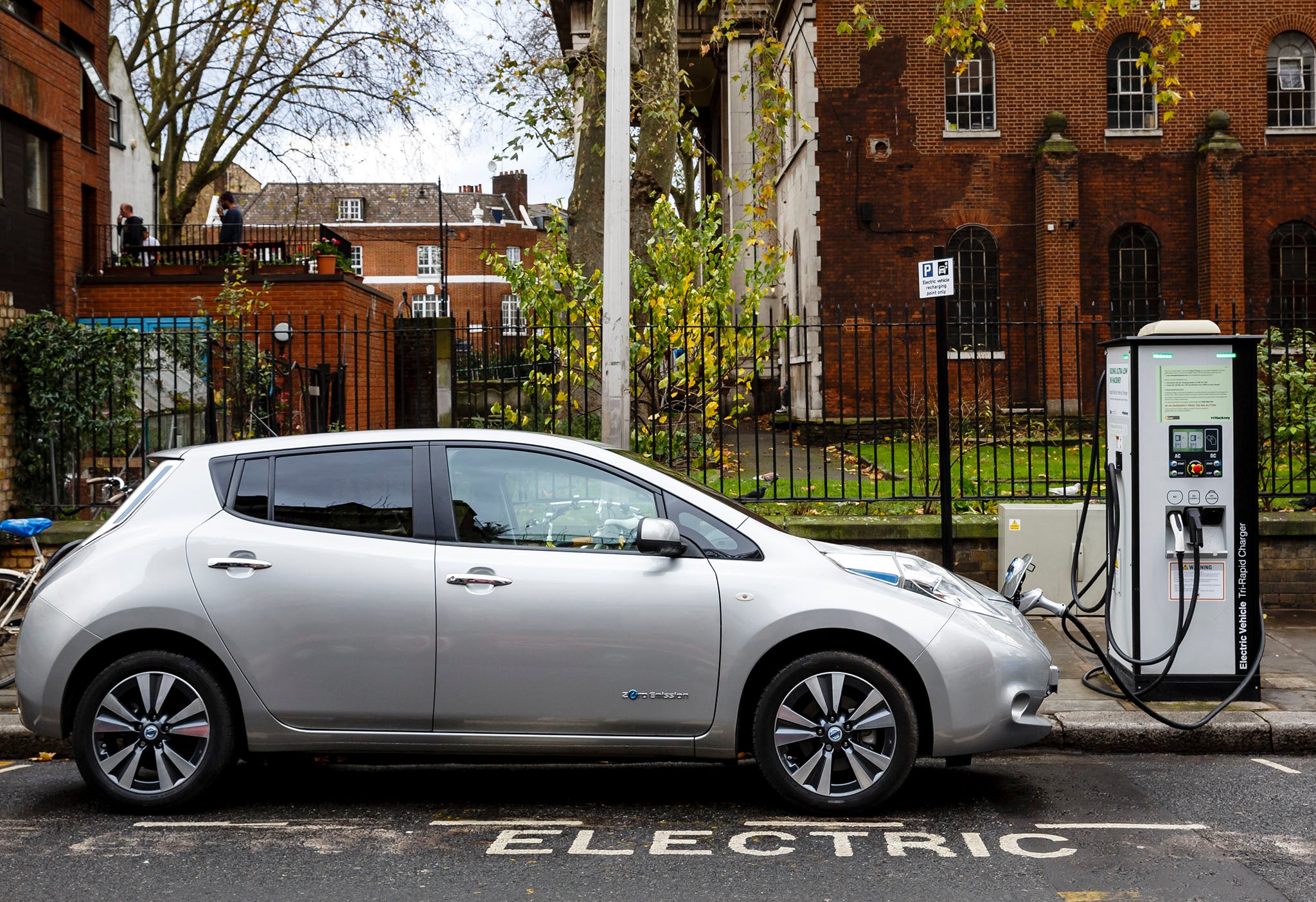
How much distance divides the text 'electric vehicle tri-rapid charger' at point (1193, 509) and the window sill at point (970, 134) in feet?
60.2

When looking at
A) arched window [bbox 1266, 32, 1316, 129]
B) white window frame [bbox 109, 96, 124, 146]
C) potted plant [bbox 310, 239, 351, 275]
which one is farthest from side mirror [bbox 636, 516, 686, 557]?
white window frame [bbox 109, 96, 124, 146]

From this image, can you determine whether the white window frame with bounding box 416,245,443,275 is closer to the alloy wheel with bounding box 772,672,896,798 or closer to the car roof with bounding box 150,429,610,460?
the car roof with bounding box 150,429,610,460

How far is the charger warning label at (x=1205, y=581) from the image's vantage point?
6.68 meters

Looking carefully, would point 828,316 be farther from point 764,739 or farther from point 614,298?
point 764,739

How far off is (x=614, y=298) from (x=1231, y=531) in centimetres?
423

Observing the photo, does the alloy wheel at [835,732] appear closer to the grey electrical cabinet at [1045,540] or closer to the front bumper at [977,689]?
the front bumper at [977,689]

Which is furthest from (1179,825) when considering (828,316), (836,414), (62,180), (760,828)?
(62,180)

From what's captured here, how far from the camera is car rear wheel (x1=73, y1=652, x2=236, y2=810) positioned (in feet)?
16.5

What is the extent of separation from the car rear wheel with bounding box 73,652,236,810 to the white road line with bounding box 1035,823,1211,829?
11.5 feet

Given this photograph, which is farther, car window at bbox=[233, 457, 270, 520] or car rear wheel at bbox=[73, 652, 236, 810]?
car window at bbox=[233, 457, 270, 520]

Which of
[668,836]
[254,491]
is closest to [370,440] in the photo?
[254,491]

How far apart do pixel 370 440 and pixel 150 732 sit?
1.55 meters

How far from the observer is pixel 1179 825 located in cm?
491

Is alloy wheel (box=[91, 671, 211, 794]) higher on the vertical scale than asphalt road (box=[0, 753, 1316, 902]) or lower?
higher
